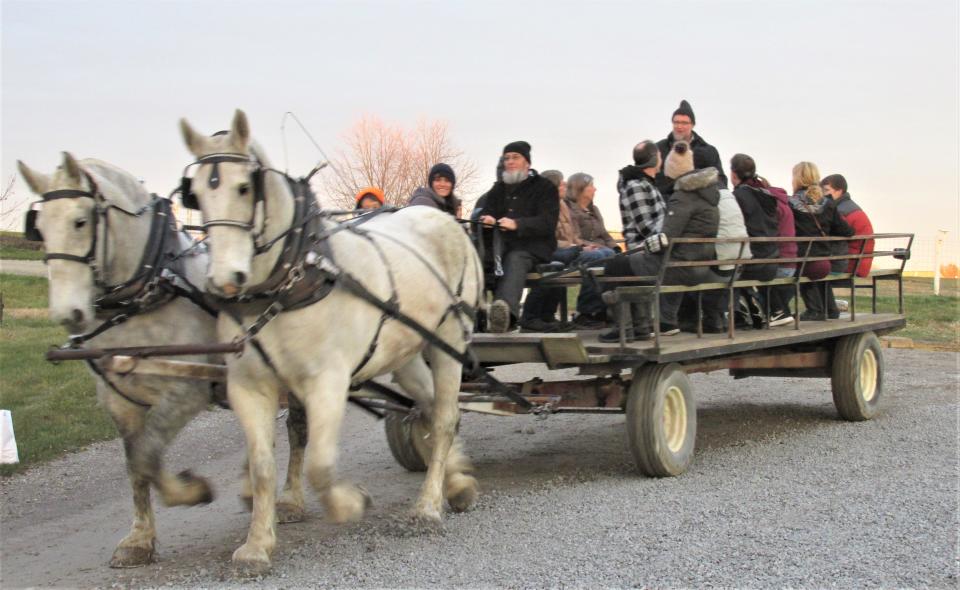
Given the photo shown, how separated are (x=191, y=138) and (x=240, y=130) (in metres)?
0.23

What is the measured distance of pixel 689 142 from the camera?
966 centimetres

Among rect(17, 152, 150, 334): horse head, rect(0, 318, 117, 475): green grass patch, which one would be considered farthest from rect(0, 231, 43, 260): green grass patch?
rect(17, 152, 150, 334): horse head

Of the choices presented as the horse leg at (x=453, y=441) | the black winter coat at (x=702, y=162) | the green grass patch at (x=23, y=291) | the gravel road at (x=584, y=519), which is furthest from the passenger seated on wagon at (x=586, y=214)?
the green grass patch at (x=23, y=291)

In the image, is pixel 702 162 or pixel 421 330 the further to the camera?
pixel 702 162

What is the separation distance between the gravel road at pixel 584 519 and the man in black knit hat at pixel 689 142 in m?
2.34

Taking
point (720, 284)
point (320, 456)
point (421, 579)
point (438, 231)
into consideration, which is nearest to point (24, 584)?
point (320, 456)

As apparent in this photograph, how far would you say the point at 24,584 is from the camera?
17.8 ft

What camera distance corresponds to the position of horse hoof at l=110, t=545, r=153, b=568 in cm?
564

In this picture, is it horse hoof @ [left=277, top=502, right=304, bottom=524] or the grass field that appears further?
the grass field

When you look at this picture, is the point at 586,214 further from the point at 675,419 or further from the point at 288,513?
the point at 288,513

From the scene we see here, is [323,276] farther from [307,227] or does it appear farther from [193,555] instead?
[193,555]

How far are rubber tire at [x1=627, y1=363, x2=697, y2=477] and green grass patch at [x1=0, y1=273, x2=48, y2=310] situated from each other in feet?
55.1

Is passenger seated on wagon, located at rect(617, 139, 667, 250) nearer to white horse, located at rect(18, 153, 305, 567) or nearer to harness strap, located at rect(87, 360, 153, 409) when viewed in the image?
white horse, located at rect(18, 153, 305, 567)

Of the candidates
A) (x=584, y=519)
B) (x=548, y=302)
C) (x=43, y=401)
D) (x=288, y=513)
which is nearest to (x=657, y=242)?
(x=548, y=302)
